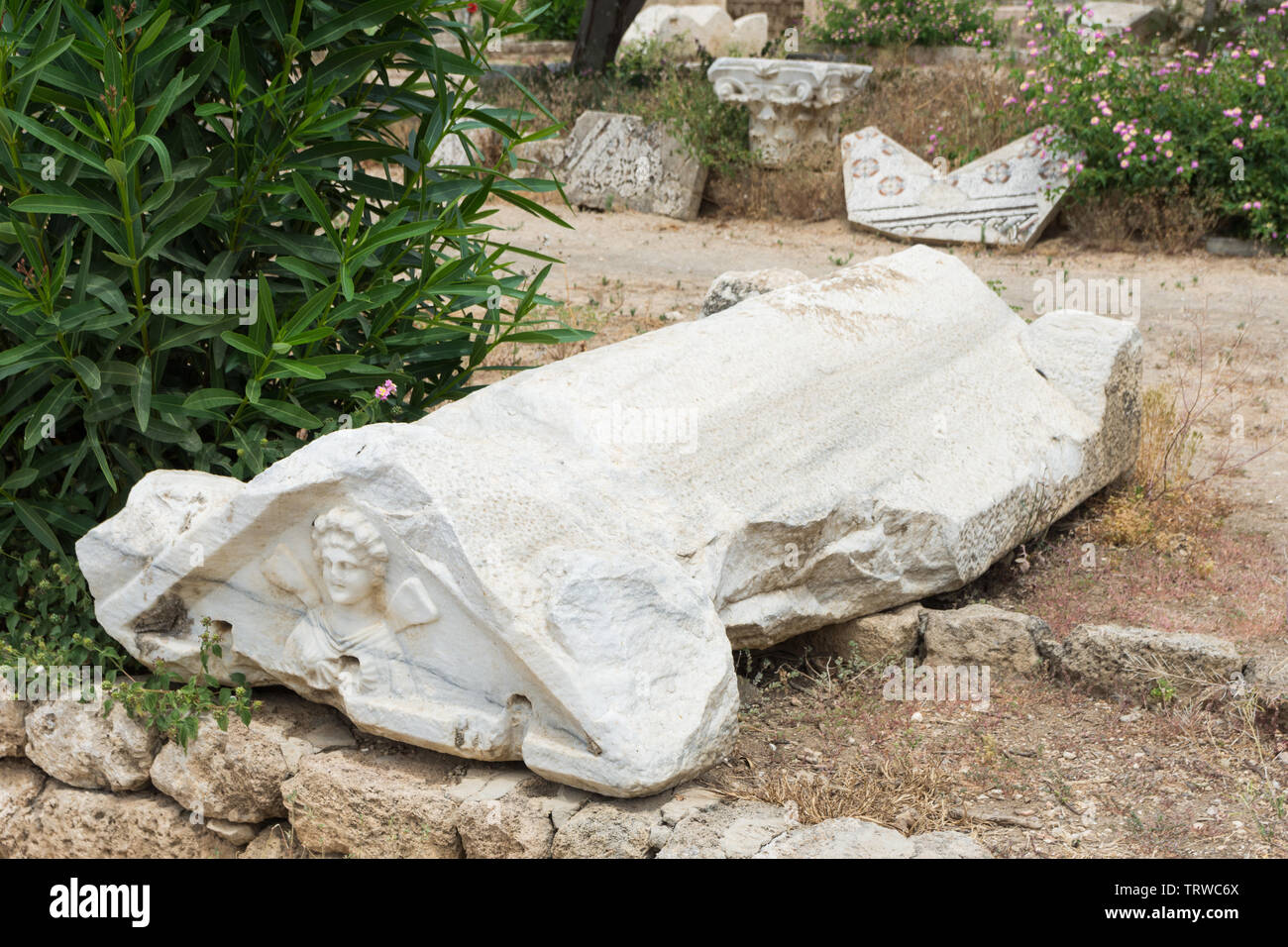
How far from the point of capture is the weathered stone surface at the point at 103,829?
3264 mm

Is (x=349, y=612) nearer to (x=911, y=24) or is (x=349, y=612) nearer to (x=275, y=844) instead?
(x=275, y=844)

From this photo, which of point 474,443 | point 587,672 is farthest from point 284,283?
point 587,672

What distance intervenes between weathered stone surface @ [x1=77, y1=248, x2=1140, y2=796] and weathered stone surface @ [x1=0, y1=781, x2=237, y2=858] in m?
0.42

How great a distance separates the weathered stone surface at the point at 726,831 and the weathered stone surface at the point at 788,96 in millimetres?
8096

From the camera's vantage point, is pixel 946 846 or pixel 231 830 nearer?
pixel 946 846

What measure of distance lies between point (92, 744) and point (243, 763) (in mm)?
457

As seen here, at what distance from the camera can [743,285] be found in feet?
17.8

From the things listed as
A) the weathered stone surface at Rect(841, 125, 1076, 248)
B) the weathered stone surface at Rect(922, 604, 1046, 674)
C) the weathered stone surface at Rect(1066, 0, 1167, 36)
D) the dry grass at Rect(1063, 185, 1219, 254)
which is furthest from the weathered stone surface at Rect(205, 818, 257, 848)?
the weathered stone surface at Rect(1066, 0, 1167, 36)

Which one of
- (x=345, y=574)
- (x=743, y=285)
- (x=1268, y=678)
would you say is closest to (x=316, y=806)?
(x=345, y=574)

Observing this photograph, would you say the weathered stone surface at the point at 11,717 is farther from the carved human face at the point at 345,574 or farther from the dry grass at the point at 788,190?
the dry grass at the point at 788,190

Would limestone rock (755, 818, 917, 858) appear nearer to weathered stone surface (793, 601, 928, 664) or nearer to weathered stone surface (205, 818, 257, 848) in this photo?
weathered stone surface (793, 601, 928, 664)

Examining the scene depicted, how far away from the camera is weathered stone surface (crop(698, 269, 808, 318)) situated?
17.7 ft

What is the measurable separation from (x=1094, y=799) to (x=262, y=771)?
201 cm

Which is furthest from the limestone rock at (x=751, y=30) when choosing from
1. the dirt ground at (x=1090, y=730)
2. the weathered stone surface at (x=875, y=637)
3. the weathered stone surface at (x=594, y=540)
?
the weathered stone surface at (x=875, y=637)
